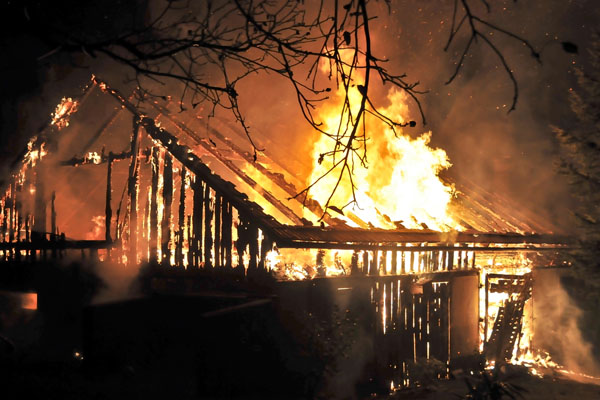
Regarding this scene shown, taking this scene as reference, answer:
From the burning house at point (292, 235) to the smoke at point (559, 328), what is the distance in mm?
656

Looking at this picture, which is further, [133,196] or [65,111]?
[65,111]

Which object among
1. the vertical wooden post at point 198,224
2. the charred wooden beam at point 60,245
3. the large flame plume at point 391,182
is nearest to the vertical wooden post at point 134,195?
the charred wooden beam at point 60,245

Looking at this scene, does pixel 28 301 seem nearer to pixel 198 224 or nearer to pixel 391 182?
pixel 198 224

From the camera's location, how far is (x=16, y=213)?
1738 cm

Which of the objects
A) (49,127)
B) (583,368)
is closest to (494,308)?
(583,368)

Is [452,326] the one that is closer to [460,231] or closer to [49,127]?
[460,231]

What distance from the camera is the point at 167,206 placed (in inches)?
540

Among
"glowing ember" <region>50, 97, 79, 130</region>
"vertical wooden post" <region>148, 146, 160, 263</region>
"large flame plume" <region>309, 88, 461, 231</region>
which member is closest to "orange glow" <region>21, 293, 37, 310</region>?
"glowing ember" <region>50, 97, 79, 130</region>

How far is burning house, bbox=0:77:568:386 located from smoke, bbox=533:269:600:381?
2.15ft

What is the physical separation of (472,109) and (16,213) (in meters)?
22.7

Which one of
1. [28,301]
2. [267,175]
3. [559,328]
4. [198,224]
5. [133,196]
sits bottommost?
[559,328]

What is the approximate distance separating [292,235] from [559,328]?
13.2 metres

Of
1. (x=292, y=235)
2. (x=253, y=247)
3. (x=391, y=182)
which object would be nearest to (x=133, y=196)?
(x=253, y=247)

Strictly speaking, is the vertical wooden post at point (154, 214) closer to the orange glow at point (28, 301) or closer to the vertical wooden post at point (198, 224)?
the vertical wooden post at point (198, 224)
